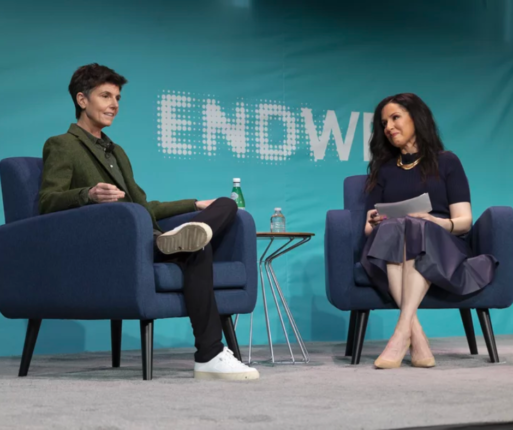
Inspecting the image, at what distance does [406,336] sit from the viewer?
3.04m

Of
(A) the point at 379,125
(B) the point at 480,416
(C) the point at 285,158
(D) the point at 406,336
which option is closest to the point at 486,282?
(D) the point at 406,336

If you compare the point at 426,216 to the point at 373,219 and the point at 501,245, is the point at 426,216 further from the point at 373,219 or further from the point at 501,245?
the point at 501,245

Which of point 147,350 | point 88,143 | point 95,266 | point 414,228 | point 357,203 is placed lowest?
point 147,350

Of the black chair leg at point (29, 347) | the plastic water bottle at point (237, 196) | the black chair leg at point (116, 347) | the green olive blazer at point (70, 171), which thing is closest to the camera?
the green olive blazer at point (70, 171)

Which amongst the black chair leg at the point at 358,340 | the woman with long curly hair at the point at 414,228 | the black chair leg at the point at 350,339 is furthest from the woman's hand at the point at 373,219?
the black chair leg at the point at 350,339

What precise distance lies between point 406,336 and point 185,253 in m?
0.92

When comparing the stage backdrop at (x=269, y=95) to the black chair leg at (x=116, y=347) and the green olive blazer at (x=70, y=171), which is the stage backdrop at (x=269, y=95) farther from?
the green olive blazer at (x=70, y=171)

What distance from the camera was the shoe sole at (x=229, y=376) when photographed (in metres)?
2.58

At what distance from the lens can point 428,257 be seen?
3.06 metres

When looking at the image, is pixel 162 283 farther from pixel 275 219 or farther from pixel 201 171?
pixel 201 171

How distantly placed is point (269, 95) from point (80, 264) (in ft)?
7.81

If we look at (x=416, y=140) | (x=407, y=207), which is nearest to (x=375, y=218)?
(x=407, y=207)

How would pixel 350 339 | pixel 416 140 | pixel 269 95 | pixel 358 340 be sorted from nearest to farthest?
pixel 358 340 < pixel 416 140 < pixel 350 339 < pixel 269 95

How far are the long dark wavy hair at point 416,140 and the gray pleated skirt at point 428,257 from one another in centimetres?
37
